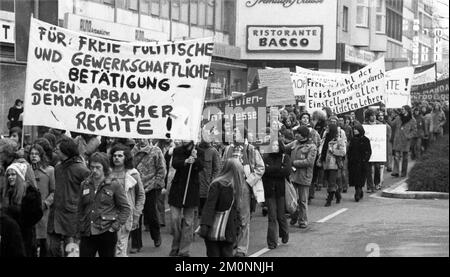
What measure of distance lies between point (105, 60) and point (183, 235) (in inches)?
113

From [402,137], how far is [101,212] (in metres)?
13.1

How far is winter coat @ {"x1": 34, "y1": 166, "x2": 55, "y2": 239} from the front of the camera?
33.5 feet

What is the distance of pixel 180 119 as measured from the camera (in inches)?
386

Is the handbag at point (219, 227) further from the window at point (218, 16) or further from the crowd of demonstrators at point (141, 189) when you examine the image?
the window at point (218, 16)

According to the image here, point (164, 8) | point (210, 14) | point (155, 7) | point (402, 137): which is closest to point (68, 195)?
point (402, 137)

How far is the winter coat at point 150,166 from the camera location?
1298cm

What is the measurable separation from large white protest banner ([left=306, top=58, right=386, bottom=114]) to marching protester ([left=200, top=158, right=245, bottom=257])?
11603 millimetres

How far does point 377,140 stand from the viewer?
2022 cm

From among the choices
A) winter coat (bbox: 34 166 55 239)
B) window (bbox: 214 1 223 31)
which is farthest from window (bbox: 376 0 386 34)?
winter coat (bbox: 34 166 55 239)

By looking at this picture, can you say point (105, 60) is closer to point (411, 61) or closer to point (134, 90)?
point (134, 90)

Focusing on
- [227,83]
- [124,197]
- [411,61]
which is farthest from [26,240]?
[411,61]

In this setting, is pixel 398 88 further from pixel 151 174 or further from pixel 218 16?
pixel 218 16

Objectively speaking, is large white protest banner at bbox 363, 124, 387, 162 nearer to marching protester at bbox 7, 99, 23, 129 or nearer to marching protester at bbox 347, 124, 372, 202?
marching protester at bbox 347, 124, 372, 202

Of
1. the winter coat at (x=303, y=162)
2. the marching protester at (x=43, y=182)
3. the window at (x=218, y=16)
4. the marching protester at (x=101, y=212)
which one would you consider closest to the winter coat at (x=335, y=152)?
the winter coat at (x=303, y=162)
